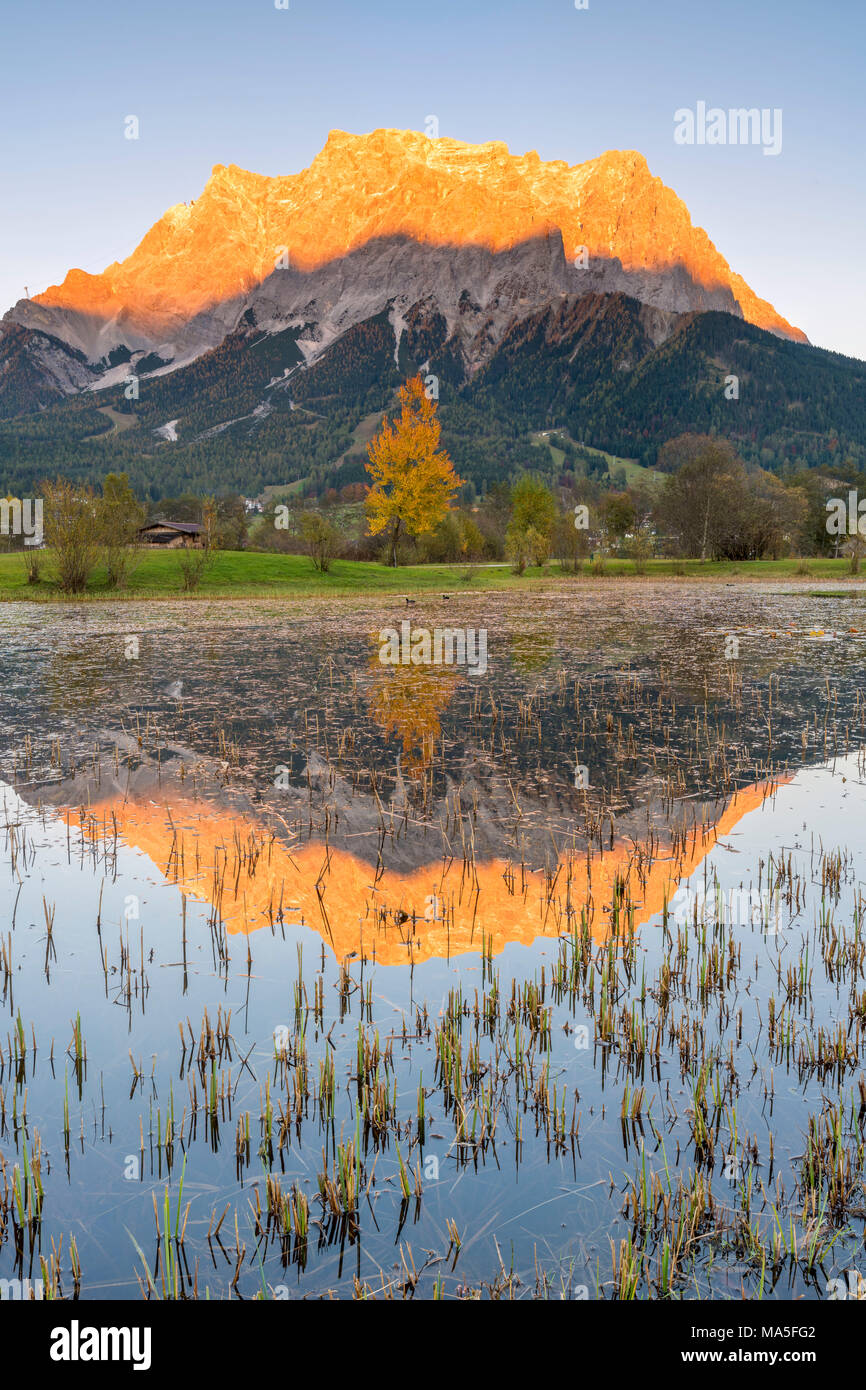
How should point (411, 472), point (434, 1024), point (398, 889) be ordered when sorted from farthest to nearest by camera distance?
point (411, 472), point (398, 889), point (434, 1024)

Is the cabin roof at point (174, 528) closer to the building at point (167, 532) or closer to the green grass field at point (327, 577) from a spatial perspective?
the building at point (167, 532)

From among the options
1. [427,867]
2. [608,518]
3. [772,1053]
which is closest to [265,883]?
[427,867]

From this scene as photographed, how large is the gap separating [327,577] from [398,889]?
190 ft

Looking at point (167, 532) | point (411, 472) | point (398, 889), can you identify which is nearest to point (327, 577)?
point (411, 472)

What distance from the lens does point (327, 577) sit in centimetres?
6425

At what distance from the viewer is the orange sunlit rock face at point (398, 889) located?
690cm

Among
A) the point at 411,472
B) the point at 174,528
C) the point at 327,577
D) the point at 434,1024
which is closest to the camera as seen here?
the point at 434,1024

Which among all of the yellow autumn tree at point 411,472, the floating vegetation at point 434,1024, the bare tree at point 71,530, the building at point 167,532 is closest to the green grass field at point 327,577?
the bare tree at point 71,530

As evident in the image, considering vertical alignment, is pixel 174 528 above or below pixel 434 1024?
above

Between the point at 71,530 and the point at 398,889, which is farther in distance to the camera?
the point at 71,530

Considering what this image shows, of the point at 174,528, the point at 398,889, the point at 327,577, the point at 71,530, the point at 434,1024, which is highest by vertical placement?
the point at 174,528

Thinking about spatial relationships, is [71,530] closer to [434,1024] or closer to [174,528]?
[434,1024]

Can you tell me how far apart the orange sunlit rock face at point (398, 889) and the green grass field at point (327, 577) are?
44808 millimetres
